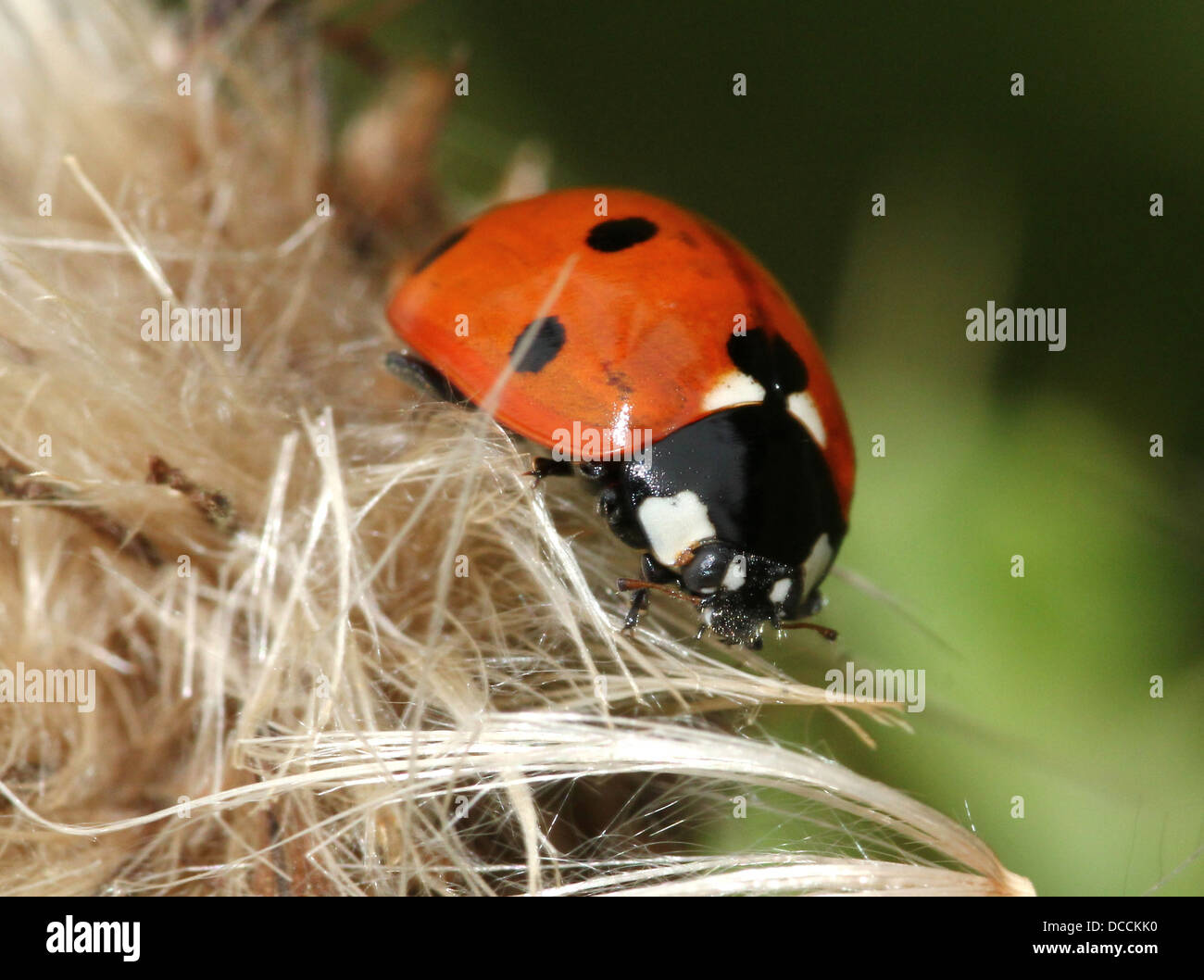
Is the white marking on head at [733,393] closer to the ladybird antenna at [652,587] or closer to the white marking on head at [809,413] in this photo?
the white marking on head at [809,413]

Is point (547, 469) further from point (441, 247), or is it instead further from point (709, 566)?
point (441, 247)

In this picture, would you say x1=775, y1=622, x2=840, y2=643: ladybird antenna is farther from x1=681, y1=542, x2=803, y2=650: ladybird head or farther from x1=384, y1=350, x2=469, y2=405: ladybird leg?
x1=384, y1=350, x2=469, y2=405: ladybird leg

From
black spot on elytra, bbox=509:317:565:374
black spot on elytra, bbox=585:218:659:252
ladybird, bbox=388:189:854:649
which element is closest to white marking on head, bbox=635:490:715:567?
ladybird, bbox=388:189:854:649

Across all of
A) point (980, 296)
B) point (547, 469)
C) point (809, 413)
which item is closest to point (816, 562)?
point (809, 413)

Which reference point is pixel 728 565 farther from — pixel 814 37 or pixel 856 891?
pixel 814 37

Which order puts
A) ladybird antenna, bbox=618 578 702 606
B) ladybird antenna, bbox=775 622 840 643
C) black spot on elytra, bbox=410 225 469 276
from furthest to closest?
black spot on elytra, bbox=410 225 469 276
ladybird antenna, bbox=775 622 840 643
ladybird antenna, bbox=618 578 702 606

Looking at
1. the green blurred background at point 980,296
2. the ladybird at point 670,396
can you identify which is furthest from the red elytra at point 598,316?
the green blurred background at point 980,296
